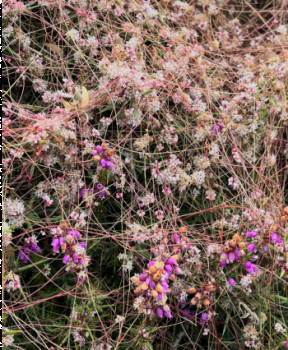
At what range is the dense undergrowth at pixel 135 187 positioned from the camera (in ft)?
5.02

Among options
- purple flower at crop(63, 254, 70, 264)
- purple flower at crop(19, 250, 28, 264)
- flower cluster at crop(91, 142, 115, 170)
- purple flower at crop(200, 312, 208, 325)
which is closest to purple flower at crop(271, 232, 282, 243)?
purple flower at crop(200, 312, 208, 325)

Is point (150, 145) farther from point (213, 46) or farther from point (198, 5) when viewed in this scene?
point (198, 5)

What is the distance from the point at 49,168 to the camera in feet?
5.30

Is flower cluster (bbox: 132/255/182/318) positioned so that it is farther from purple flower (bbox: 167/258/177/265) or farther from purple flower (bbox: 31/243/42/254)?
purple flower (bbox: 31/243/42/254)

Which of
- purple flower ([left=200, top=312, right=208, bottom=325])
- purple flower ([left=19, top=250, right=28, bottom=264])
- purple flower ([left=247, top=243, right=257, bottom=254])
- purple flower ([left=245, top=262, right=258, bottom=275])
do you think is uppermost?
purple flower ([left=19, top=250, right=28, bottom=264])

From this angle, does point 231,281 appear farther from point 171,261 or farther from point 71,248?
point 71,248

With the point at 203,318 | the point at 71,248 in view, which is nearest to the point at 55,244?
the point at 71,248

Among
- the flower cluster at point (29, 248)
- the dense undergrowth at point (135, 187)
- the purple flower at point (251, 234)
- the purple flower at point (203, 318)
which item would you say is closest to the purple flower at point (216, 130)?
the dense undergrowth at point (135, 187)

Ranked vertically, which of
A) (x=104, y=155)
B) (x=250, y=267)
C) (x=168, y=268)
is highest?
(x=104, y=155)

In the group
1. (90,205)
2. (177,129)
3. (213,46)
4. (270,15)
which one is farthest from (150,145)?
(270,15)

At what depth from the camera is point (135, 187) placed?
1778 mm

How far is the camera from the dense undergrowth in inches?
60.2

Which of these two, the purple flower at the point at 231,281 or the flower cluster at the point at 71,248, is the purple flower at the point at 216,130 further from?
the flower cluster at the point at 71,248

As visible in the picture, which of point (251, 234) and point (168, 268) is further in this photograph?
point (251, 234)
